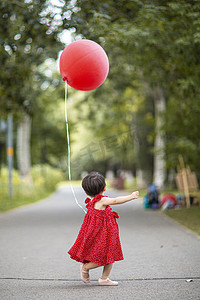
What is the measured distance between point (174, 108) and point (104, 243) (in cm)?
1148

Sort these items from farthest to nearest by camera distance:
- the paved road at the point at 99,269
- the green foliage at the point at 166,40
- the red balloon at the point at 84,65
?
the green foliage at the point at 166,40, the red balloon at the point at 84,65, the paved road at the point at 99,269

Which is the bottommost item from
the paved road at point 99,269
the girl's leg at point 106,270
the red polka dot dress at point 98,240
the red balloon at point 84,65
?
the paved road at point 99,269

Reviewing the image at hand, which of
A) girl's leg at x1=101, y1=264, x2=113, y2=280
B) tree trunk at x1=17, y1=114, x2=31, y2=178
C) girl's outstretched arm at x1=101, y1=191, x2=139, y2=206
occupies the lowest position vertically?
tree trunk at x1=17, y1=114, x2=31, y2=178

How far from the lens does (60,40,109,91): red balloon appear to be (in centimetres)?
655

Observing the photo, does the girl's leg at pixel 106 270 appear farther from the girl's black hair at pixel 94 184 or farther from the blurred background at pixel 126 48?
the blurred background at pixel 126 48

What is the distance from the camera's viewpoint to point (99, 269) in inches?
248

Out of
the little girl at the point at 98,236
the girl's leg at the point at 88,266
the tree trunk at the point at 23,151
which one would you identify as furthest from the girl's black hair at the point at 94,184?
the tree trunk at the point at 23,151

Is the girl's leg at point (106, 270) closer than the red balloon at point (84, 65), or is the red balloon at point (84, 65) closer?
the girl's leg at point (106, 270)

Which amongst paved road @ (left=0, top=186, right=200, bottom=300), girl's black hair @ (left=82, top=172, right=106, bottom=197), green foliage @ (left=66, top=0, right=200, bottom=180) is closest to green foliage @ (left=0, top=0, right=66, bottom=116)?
green foliage @ (left=66, top=0, right=200, bottom=180)

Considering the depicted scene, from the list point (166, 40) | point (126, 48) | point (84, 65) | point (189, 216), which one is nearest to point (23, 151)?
point (126, 48)

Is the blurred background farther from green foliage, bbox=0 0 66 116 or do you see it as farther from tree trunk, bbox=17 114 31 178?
tree trunk, bbox=17 114 31 178

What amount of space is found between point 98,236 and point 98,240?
44 mm

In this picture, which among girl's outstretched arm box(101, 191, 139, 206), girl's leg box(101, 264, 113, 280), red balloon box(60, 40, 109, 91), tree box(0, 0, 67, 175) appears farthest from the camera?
tree box(0, 0, 67, 175)

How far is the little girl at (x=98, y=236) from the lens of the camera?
5152 millimetres
